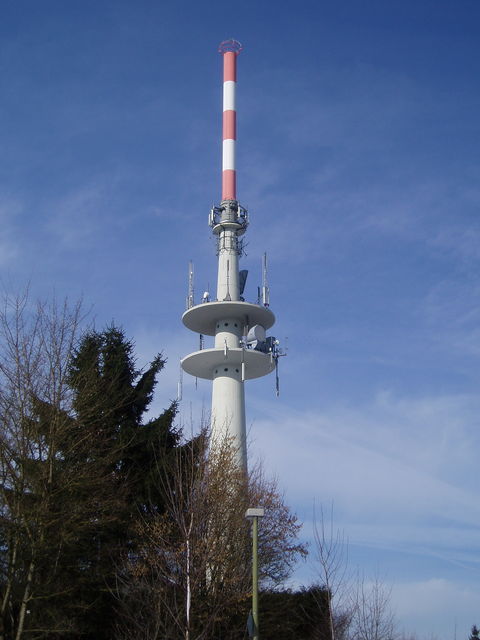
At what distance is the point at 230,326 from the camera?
3666 centimetres

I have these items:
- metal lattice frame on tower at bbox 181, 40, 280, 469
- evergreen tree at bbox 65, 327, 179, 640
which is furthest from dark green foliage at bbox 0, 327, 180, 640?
metal lattice frame on tower at bbox 181, 40, 280, 469

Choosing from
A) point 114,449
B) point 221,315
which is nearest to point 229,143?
point 221,315

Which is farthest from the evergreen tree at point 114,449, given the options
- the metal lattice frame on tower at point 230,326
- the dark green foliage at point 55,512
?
the metal lattice frame on tower at point 230,326

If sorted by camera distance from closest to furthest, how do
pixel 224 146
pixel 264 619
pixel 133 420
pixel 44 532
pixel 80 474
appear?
pixel 44 532 < pixel 80 474 < pixel 264 619 < pixel 133 420 < pixel 224 146

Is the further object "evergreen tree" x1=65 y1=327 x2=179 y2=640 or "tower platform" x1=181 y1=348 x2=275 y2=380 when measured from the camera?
"tower platform" x1=181 y1=348 x2=275 y2=380

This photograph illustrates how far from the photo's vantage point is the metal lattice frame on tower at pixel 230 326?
35031 mm

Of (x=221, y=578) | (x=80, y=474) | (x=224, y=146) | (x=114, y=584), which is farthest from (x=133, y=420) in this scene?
(x=224, y=146)

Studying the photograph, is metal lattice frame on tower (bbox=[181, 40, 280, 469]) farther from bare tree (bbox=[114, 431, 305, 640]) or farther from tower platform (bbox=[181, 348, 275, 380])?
bare tree (bbox=[114, 431, 305, 640])

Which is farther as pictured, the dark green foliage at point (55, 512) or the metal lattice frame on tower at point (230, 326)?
the metal lattice frame on tower at point (230, 326)

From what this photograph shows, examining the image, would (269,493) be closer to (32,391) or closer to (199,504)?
(199,504)

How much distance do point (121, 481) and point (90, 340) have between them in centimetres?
537

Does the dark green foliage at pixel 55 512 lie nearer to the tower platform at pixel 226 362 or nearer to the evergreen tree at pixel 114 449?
the evergreen tree at pixel 114 449

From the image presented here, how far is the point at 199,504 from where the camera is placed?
813 inches

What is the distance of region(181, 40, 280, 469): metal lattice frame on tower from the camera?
35031 mm
